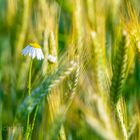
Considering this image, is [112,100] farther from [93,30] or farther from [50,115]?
[93,30]

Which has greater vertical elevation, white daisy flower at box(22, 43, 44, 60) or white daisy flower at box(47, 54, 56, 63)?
white daisy flower at box(22, 43, 44, 60)

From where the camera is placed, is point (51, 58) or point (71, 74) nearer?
point (71, 74)

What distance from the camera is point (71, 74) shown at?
3.61 feet

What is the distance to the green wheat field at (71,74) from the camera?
1.01 metres

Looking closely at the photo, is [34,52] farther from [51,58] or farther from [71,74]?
[71,74]

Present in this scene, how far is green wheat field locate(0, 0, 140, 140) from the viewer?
3.33 feet

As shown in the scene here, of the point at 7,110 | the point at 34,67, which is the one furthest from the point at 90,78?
the point at 34,67

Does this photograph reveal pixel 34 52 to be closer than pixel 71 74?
No

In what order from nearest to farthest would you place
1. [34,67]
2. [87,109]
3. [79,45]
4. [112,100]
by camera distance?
1. [87,109]
2. [112,100]
3. [79,45]
4. [34,67]

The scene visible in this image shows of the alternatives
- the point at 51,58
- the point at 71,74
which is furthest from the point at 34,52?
the point at 71,74

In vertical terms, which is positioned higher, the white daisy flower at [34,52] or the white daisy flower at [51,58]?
the white daisy flower at [34,52]

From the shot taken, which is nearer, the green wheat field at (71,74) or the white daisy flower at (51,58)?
the green wheat field at (71,74)

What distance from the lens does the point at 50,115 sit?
1117 mm

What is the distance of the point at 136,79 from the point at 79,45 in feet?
0.82
